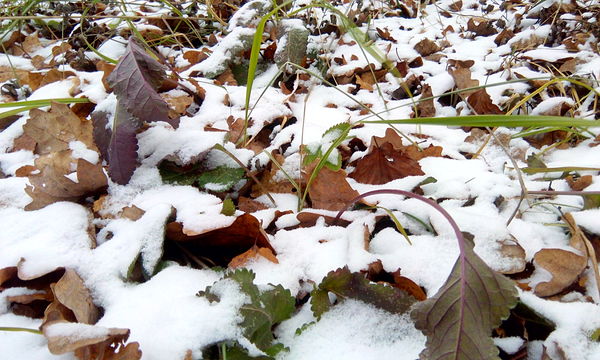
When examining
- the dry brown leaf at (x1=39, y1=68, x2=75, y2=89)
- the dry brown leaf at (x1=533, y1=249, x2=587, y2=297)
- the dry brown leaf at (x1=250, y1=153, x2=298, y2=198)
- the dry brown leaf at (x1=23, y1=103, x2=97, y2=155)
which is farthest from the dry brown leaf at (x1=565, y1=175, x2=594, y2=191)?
the dry brown leaf at (x1=39, y1=68, x2=75, y2=89)

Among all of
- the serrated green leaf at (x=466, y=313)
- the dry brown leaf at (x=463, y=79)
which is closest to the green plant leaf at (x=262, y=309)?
the serrated green leaf at (x=466, y=313)

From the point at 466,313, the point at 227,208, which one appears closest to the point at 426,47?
the point at 227,208

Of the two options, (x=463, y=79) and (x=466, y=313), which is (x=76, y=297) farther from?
(x=463, y=79)

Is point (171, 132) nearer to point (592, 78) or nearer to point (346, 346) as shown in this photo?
point (346, 346)

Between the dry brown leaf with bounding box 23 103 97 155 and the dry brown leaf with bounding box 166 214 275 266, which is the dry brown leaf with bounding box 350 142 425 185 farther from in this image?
the dry brown leaf with bounding box 23 103 97 155

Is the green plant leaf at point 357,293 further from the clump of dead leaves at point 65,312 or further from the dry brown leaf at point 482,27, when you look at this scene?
the dry brown leaf at point 482,27
